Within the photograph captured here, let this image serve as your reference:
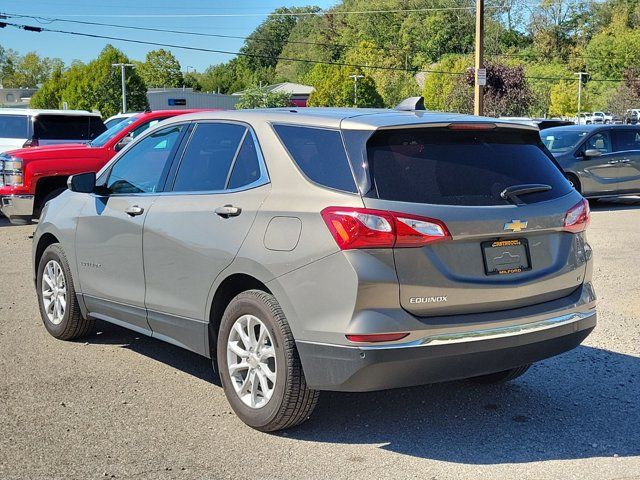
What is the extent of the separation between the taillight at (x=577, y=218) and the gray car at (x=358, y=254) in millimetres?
12

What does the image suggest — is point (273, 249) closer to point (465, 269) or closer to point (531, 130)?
point (465, 269)

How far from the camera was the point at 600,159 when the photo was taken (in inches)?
655

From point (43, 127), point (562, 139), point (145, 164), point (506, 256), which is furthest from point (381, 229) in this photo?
point (562, 139)

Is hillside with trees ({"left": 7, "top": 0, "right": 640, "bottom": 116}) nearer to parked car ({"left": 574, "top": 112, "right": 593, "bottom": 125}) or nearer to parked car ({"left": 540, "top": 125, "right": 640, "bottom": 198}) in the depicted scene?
parked car ({"left": 574, "top": 112, "right": 593, "bottom": 125})

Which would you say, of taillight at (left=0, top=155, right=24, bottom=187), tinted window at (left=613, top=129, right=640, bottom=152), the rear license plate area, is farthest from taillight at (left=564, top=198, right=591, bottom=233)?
tinted window at (left=613, top=129, right=640, bottom=152)

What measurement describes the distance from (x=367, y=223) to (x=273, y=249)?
626mm

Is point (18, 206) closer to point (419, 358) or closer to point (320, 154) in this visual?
point (320, 154)

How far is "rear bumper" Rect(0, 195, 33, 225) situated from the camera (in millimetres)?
11680

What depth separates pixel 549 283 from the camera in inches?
177

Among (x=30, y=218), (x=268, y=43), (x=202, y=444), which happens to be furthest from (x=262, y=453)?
(x=268, y=43)

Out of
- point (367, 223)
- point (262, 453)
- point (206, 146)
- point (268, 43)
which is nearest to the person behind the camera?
point (367, 223)

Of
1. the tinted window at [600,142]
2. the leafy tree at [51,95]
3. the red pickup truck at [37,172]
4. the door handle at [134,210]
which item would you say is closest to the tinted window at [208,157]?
the door handle at [134,210]

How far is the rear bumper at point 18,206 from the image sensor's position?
11680 millimetres

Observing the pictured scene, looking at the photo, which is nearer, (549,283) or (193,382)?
(549,283)
